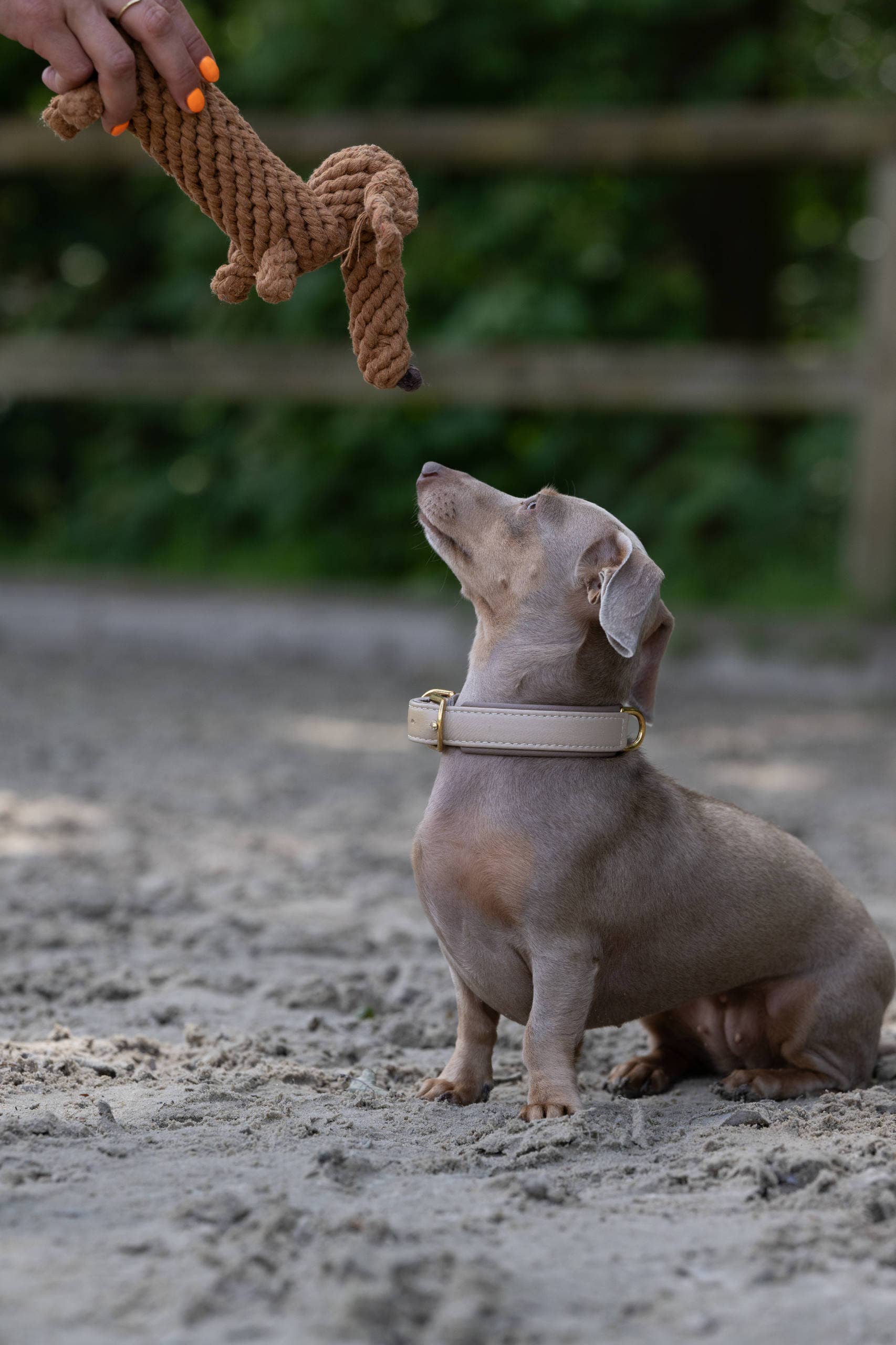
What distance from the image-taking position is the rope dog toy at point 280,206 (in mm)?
2791

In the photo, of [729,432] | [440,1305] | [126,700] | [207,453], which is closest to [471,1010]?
[440,1305]

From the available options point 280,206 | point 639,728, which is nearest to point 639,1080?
point 639,728

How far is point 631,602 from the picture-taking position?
107 inches

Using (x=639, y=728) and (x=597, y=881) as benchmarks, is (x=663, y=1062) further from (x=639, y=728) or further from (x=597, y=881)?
(x=639, y=728)

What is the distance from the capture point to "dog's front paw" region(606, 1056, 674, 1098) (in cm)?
298

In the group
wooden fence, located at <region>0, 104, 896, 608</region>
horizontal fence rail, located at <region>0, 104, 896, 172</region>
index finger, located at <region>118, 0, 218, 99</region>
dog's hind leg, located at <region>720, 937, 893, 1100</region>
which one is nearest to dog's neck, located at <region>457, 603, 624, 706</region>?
dog's hind leg, located at <region>720, 937, 893, 1100</region>

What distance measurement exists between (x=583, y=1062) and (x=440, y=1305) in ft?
4.91

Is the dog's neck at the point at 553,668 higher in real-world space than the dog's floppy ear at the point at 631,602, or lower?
lower

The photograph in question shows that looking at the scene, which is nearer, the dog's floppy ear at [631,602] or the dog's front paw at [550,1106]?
the dog's front paw at [550,1106]

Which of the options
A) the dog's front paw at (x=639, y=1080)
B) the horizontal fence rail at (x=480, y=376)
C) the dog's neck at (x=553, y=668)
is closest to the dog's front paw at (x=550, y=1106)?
the dog's front paw at (x=639, y=1080)

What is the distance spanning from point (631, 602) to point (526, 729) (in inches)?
11.6

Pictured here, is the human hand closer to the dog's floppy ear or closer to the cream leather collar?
the dog's floppy ear

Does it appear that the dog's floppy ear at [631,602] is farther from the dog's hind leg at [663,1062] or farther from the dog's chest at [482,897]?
the dog's hind leg at [663,1062]

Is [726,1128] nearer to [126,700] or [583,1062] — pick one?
[583,1062]
